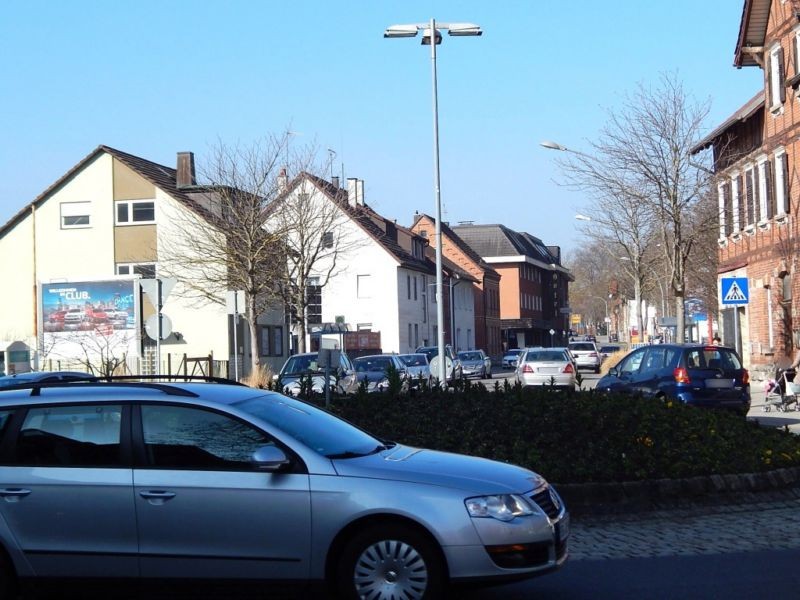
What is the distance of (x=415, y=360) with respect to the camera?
4112cm

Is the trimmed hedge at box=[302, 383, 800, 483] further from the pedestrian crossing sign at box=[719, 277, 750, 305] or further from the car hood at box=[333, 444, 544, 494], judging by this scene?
the pedestrian crossing sign at box=[719, 277, 750, 305]

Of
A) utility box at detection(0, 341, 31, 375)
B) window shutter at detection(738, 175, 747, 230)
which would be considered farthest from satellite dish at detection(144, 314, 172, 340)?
window shutter at detection(738, 175, 747, 230)

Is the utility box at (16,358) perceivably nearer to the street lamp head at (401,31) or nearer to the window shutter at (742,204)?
the street lamp head at (401,31)

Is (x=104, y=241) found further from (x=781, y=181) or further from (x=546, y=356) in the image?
(x=781, y=181)

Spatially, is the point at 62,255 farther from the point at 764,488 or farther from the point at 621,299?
the point at 621,299

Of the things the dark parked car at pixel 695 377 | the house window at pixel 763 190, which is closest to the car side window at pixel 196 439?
the dark parked car at pixel 695 377

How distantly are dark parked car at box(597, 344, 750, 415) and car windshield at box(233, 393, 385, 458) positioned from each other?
12.7 metres

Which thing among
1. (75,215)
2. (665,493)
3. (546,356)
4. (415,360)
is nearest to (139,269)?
(75,215)

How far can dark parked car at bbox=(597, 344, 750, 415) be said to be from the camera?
2000cm

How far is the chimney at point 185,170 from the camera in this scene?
51469mm

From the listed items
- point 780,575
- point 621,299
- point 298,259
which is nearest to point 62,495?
point 780,575

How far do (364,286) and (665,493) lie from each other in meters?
54.2

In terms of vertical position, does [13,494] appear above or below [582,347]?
below

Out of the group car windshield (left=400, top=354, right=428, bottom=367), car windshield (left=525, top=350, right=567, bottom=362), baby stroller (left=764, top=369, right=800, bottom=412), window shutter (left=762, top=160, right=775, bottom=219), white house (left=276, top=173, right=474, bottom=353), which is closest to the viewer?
baby stroller (left=764, top=369, right=800, bottom=412)
